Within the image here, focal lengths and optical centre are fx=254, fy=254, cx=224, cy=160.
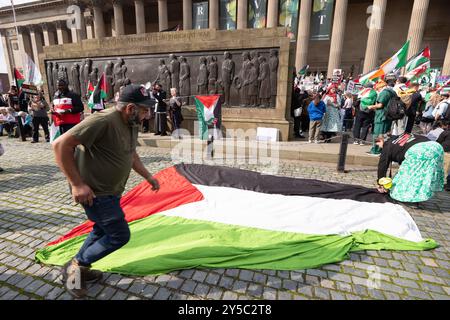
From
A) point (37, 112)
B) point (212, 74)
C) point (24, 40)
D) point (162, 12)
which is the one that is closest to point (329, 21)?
point (162, 12)

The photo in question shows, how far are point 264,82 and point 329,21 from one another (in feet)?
82.5

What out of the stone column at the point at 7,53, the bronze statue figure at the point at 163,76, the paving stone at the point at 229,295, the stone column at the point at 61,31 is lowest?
the paving stone at the point at 229,295

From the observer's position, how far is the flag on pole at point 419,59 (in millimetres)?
9141

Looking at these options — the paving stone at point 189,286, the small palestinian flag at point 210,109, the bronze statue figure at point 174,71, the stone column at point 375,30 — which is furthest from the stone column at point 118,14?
the paving stone at point 189,286

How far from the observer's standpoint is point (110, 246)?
2.28 meters

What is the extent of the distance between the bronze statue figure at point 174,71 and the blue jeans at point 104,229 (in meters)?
8.75

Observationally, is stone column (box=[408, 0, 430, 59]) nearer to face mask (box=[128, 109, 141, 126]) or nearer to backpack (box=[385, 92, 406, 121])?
backpack (box=[385, 92, 406, 121])

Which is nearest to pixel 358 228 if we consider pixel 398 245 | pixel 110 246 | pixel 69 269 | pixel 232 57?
pixel 398 245

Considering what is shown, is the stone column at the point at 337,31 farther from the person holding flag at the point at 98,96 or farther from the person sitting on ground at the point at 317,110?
the person holding flag at the point at 98,96

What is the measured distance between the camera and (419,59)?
932cm

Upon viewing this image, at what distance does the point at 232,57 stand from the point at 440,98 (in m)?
7.27

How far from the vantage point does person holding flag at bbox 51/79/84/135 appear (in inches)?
220

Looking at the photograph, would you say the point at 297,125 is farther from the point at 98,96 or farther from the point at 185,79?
the point at 98,96
